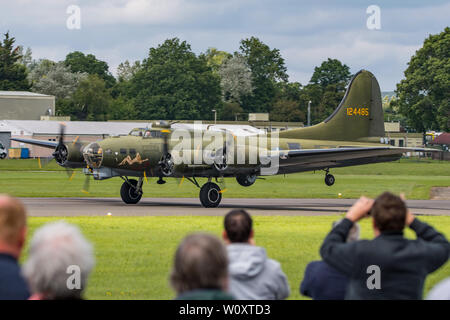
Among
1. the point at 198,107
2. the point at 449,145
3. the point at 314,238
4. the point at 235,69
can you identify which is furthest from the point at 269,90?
the point at 314,238

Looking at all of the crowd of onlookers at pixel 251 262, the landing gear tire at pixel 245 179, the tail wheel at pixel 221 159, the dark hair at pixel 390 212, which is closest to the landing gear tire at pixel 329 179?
the landing gear tire at pixel 245 179

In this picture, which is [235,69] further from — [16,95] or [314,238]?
[314,238]

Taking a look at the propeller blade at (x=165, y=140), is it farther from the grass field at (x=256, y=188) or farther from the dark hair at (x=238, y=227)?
the dark hair at (x=238, y=227)

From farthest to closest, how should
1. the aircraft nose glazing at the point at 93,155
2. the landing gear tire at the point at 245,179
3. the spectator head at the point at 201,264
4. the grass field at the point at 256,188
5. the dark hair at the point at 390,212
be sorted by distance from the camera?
the grass field at the point at 256,188
the landing gear tire at the point at 245,179
the aircraft nose glazing at the point at 93,155
the dark hair at the point at 390,212
the spectator head at the point at 201,264

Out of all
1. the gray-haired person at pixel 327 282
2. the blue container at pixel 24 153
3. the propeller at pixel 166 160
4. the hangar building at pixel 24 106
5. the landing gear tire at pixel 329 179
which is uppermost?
the hangar building at pixel 24 106

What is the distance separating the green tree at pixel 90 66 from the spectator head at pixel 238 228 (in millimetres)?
180112

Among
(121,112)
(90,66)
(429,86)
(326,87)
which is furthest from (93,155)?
(90,66)

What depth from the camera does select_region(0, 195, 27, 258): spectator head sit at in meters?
5.26

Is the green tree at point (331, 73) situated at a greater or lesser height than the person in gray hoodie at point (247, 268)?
greater

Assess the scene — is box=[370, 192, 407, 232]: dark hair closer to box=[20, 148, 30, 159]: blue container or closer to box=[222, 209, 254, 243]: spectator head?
box=[222, 209, 254, 243]: spectator head

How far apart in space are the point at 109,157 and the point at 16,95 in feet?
328

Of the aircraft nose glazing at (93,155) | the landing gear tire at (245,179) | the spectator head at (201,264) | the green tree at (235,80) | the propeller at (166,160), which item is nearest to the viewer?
the spectator head at (201,264)

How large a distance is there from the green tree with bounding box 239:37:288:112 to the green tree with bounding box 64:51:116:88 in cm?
3497

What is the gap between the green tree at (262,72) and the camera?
178 meters
